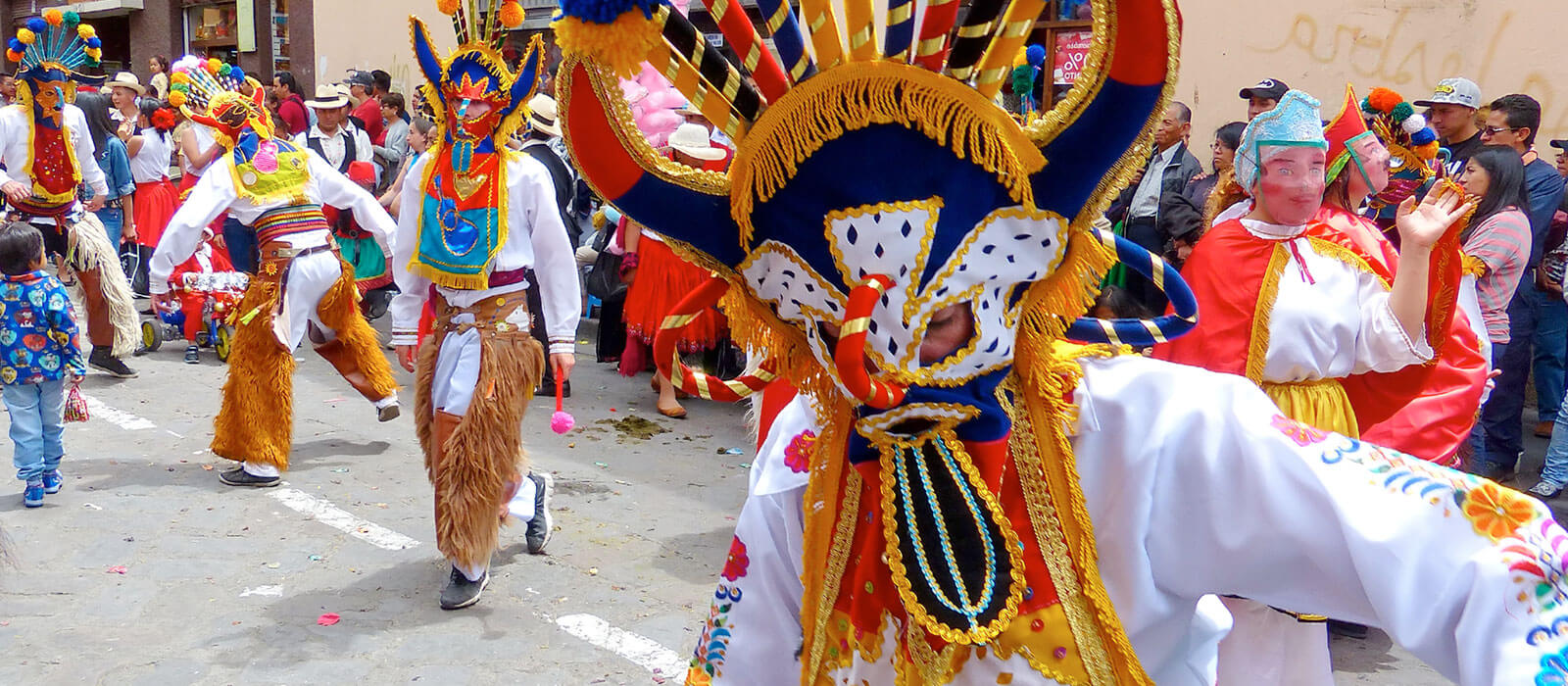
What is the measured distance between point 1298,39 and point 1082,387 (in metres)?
7.43

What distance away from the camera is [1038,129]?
170 cm

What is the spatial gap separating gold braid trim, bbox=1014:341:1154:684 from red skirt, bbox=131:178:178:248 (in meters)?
12.4

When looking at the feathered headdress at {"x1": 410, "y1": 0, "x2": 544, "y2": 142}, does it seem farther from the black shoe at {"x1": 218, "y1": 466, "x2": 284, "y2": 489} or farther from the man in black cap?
the man in black cap

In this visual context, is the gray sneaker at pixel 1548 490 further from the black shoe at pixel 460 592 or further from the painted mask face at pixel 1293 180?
the black shoe at pixel 460 592

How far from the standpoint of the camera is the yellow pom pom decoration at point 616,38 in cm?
159

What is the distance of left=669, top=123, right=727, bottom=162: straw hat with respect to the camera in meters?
6.71

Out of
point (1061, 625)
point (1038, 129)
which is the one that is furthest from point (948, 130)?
point (1061, 625)

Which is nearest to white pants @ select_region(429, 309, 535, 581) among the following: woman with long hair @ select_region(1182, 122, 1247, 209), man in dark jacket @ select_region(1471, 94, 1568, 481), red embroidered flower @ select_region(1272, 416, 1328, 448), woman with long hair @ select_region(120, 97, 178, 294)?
red embroidered flower @ select_region(1272, 416, 1328, 448)

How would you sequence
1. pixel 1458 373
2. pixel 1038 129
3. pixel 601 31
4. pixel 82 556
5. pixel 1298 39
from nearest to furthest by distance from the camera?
pixel 601 31 → pixel 1038 129 → pixel 1458 373 → pixel 82 556 → pixel 1298 39

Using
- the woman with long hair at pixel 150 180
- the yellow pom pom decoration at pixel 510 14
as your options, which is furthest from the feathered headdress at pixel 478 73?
the woman with long hair at pixel 150 180

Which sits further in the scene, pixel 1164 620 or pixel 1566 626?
pixel 1164 620

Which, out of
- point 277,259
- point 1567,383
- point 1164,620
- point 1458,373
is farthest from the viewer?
point 1567,383

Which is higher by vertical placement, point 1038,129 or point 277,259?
point 1038,129

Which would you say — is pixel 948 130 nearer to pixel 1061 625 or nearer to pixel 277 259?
pixel 1061 625
